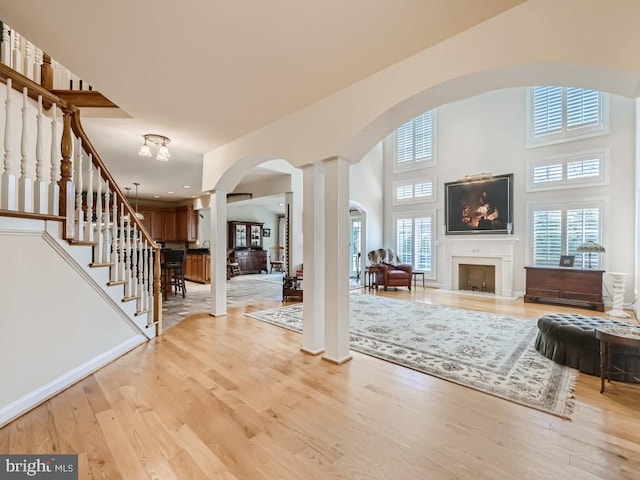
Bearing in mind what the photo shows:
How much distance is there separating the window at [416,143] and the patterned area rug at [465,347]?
4.52 m

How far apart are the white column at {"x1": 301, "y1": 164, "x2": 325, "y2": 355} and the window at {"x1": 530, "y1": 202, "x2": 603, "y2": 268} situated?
18.4 ft

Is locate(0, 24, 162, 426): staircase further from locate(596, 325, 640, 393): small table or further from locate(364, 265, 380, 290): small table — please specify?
locate(364, 265, 380, 290): small table

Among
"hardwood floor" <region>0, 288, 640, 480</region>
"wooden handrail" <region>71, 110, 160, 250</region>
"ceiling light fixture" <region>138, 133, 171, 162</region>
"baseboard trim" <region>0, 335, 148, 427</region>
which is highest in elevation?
"ceiling light fixture" <region>138, 133, 171, 162</region>

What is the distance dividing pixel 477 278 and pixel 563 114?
12.8 feet

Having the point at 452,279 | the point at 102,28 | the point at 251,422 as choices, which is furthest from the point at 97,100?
the point at 452,279

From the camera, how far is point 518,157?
→ 6.43 meters

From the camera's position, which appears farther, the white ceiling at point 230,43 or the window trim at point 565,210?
the window trim at point 565,210

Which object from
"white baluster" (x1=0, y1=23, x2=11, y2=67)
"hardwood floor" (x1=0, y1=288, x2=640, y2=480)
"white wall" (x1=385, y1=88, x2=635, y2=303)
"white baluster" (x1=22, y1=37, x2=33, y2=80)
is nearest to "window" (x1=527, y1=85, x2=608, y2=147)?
"white wall" (x1=385, y1=88, x2=635, y2=303)

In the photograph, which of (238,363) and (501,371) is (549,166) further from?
(238,363)

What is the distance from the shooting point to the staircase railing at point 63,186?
202cm

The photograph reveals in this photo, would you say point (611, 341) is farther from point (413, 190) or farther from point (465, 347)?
point (413, 190)

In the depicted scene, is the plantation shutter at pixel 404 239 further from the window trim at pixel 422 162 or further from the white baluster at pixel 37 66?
the white baluster at pixel 37 66

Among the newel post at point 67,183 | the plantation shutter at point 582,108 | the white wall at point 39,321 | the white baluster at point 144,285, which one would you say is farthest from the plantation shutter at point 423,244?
the newel post at point 67,183

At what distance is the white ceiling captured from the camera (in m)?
1.75
